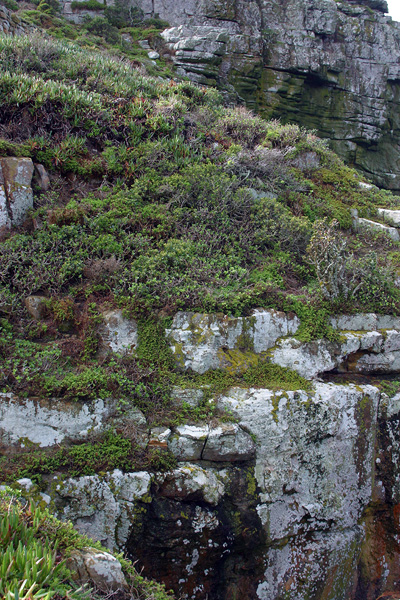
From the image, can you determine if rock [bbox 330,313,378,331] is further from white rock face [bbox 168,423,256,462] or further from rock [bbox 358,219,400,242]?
rock [bbox 358,219,400,242]

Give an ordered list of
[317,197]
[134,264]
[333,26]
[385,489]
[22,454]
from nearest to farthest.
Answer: [22,454], [385,489], [134,264], [317,197], [333,26]

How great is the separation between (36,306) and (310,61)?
22963 mm

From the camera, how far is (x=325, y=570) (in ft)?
17.5

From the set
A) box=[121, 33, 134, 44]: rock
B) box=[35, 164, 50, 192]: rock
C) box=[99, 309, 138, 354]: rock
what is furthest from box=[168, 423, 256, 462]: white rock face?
box=[121, 33, 134, 44]: rock

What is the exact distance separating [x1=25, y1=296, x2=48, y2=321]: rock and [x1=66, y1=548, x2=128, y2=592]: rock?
327cm

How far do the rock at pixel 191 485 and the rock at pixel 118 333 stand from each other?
5.78 feet

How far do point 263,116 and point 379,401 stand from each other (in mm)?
19358

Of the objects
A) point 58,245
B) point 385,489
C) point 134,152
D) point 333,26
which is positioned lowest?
point 385,489

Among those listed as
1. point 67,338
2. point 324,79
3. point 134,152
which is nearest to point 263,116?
point 324,79

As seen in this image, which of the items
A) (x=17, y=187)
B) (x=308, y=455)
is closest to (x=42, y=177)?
(x=17, y=187)

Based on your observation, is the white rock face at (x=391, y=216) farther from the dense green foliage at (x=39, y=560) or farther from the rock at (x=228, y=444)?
the dense green foliage at (x=39, y=560)

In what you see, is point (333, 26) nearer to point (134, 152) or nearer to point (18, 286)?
point (134, 152)

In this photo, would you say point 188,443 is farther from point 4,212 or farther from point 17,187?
point 17,187

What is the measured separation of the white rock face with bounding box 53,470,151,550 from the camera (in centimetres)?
439
